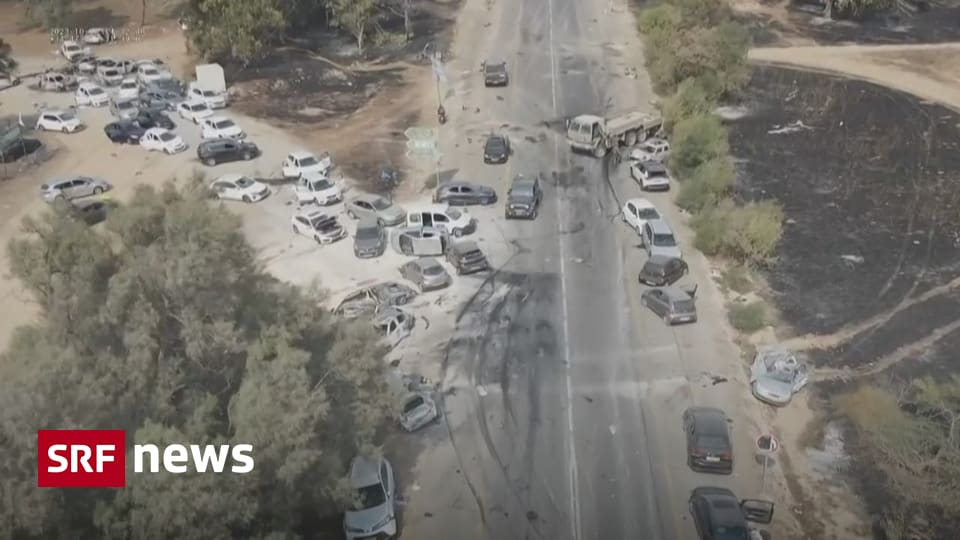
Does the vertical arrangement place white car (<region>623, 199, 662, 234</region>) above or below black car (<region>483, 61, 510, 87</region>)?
above

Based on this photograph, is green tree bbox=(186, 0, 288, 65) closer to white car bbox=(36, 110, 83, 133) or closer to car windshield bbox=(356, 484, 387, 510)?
white car bbox=(36, 110, 83, 133)

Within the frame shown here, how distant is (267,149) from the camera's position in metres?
50.9

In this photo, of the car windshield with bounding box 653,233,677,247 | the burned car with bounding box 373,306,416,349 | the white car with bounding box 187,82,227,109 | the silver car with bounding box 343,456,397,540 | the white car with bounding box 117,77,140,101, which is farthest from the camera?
the white car with bounding box 117,77,140,101

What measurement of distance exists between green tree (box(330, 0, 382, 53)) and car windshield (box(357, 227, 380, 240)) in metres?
27.4

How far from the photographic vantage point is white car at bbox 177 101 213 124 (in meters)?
54.4

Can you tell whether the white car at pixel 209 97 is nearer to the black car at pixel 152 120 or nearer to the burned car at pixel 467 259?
the black car at pixel 152 120

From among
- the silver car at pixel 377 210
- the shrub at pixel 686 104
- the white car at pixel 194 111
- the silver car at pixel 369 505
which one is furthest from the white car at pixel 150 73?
the silver car at pixel 369 505

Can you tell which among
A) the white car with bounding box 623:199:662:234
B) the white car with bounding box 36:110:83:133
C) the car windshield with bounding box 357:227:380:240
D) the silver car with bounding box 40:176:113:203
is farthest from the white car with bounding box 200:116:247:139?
the white car with bounding box 623:199:662:234

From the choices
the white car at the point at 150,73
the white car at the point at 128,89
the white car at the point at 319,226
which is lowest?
the white car at the point at 128,89

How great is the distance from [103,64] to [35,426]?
50.8 meters

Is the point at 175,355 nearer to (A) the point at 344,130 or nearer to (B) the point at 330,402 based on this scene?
(B) the point at 330,402

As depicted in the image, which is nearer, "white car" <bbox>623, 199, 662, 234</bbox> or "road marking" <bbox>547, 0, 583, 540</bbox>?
"road marking" <bbox>547, 0, 583, 540</bbox>

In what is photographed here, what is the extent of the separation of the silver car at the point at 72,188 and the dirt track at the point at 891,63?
146ft

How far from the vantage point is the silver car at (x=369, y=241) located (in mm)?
38812
